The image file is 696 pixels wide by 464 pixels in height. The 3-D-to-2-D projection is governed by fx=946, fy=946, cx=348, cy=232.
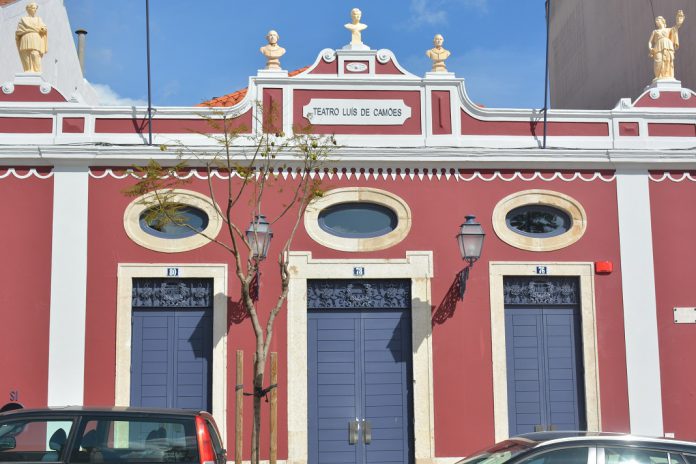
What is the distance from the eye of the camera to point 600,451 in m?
7.73

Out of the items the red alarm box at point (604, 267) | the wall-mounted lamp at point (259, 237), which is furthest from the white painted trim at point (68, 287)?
the red alarm box at point (604, 267)

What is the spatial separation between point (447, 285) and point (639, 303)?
3037mm

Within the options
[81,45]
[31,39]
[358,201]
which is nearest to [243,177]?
[358,201]

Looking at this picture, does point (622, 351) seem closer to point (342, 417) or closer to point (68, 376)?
point (342, 417)

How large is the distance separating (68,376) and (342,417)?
13.6 ft

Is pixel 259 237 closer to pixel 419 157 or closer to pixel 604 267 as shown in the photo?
pixel 419 157

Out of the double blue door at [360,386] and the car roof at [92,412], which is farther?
the double blue door at [360,386]

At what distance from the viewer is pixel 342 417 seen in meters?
14.4

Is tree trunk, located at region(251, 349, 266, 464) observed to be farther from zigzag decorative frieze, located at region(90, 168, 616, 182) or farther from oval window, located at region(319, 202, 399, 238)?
zigzag decorative frieze, located at region(90, 168, 616, 182)

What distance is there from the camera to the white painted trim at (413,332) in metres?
14.2

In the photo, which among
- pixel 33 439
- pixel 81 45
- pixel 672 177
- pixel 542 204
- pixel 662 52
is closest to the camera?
pixel 33 439

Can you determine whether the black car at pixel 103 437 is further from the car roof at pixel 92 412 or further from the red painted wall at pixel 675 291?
the red painted wall at pixel 675 291

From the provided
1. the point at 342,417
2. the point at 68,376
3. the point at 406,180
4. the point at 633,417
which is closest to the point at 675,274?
the point at 633,417

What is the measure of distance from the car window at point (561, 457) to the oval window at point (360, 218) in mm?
7570
